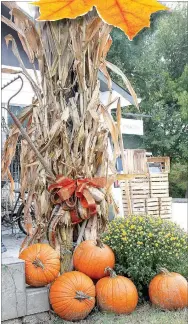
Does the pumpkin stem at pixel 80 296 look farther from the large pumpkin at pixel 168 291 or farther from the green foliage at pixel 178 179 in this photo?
the green foliage at pixel 178 179

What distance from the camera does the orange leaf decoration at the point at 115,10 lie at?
0.34 meters

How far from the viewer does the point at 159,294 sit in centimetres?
114

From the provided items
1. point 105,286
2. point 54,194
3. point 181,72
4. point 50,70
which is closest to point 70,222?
point 54,194

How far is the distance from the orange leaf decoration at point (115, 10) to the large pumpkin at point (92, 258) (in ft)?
2.70

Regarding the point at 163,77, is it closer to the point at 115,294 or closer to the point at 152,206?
the point at 152,206

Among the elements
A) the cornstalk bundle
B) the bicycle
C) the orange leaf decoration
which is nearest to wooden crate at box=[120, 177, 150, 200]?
the cornstalk bundle

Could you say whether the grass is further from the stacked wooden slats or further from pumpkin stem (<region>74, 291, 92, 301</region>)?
the stacked wooden slats

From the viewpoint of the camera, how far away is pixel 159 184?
1314mm

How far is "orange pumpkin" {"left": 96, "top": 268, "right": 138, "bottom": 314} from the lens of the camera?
1.08m

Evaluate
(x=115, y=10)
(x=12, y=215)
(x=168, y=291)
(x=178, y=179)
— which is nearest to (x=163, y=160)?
(x=178, y=179)

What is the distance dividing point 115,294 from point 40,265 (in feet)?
0.69

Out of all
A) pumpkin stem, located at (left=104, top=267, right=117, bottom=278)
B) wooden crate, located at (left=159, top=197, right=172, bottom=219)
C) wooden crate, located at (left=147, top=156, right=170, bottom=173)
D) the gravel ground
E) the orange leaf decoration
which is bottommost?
the gravel ground

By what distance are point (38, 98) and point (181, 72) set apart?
1.57 feet

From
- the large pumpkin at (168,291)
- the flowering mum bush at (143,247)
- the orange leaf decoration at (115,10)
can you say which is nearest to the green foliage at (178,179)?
the flowering mum bush at (143,247)
